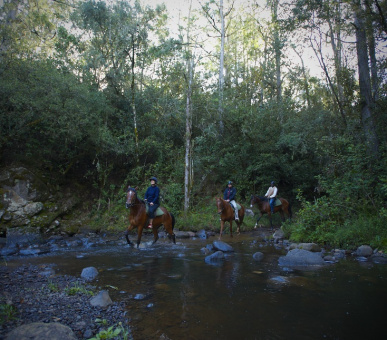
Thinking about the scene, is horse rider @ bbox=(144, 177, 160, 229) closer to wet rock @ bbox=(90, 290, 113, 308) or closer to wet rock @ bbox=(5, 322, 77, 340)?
wet rock @ bbox=(90, 290, 113, 308)

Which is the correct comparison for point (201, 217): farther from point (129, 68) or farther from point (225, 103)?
point (129, 68)

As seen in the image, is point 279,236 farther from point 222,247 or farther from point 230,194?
point 222,247

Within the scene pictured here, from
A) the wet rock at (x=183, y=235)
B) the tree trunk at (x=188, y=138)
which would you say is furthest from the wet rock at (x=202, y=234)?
the tree trunk at (x=188, y=138)

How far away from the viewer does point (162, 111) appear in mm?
22172

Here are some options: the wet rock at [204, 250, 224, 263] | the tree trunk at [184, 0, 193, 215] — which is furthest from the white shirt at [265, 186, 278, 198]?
the wet rock at [204, 250, 224, 263]

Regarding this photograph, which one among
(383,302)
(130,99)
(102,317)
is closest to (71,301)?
(102,317)

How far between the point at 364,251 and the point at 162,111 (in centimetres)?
1729

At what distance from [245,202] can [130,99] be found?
1243 cm

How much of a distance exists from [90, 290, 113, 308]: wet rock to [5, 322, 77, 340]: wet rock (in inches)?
51.2

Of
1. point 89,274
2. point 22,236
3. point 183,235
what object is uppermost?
point 89,274

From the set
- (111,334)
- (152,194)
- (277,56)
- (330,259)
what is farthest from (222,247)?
(277,56)

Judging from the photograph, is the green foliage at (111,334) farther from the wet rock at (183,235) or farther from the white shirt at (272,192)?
the white shirt at (272,192)

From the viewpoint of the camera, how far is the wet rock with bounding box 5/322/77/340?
3.17 metres

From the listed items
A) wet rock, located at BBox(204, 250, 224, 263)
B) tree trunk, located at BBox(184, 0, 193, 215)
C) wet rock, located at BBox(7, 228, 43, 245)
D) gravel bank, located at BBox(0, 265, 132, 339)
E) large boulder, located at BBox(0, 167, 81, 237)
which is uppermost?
tree trunk, located at BBox(184, 0, 193, 215)
